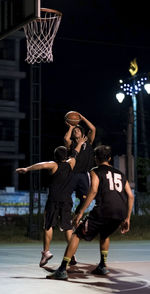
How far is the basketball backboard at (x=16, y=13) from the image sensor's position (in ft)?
28.5

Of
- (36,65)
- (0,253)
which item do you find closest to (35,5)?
(0,253)

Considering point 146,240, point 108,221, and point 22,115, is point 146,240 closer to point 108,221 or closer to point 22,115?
point 108,221

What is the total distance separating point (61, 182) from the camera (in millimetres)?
10562

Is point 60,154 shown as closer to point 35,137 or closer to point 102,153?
point 102,153

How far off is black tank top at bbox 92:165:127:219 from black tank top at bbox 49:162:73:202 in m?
1.26

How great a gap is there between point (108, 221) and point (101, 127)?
59.5 m

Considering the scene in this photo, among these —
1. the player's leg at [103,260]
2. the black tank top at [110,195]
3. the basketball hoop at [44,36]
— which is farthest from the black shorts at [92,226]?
the basketball hoop at [44,36]

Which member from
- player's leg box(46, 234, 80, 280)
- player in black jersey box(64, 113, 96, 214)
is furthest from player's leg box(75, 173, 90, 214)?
player's leg box(46, 234, 80, 280)

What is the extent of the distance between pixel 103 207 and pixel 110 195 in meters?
0.20

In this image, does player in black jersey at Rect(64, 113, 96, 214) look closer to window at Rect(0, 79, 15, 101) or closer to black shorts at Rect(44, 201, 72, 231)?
black shorts at Rect(44, 201, 72, 231)

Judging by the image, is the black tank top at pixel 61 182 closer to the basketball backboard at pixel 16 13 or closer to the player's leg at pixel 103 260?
the player's leg at pixel 103 260

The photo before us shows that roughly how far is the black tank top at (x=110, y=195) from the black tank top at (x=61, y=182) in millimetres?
1261

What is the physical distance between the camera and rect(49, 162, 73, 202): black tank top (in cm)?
1053

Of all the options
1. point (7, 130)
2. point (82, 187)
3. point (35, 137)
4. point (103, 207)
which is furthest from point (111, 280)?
point (7, 130)
